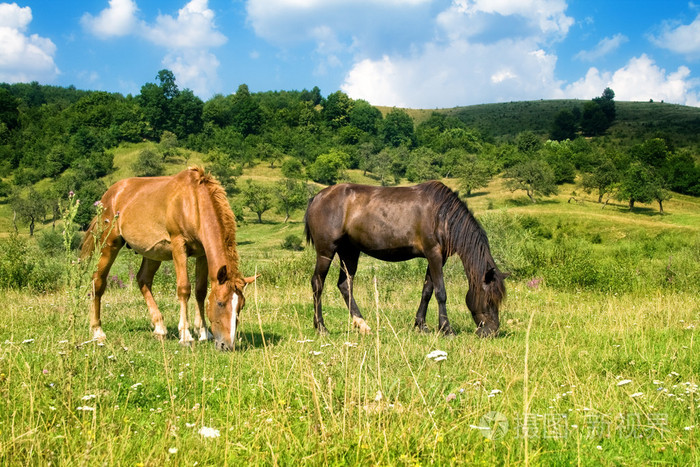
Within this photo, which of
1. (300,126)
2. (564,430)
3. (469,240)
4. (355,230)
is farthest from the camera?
(300,126)

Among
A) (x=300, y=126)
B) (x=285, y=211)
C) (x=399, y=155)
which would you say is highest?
(x=300, y=126)

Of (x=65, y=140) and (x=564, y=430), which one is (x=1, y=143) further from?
(x=564, y=430)

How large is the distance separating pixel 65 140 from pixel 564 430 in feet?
440

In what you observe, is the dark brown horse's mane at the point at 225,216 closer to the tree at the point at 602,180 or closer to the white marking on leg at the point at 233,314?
the white marking on leg at the point at 233,314

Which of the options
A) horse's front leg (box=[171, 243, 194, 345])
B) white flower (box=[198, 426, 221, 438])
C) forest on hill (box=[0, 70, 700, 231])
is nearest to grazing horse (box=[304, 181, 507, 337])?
horse's front leg (box=[171, 243, 194, 345])

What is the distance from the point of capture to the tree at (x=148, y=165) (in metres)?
94.1

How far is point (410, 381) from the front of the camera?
4.16 meters

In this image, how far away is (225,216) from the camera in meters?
6.97

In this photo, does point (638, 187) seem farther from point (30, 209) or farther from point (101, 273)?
point (30, 209)

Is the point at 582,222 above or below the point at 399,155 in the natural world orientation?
below

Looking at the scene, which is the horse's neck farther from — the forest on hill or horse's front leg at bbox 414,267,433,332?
the forest on hill

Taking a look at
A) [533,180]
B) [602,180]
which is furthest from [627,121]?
[533,180]

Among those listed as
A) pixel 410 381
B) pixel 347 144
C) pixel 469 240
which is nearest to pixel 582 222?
pixel 469 240

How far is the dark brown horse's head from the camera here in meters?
7.98
